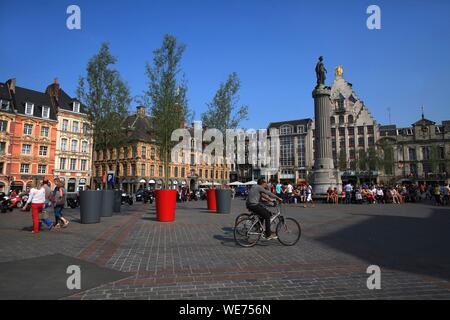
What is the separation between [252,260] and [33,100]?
50415 mm

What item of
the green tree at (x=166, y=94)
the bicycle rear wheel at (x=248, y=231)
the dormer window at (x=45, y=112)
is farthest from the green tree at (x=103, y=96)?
the dormer window at (x=45, y=112)

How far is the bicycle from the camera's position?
7.16 metres

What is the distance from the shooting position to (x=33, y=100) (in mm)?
44281

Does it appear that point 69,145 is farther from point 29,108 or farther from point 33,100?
point 33,100

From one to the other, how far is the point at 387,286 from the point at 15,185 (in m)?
47.3

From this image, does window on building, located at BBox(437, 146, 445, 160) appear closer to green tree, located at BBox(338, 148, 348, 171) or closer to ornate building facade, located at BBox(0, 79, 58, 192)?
green tree, located at BBox(338, 148, 348, 171)

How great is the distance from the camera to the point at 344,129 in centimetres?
6619

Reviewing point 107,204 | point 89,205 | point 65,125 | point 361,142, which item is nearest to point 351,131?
point 361,142

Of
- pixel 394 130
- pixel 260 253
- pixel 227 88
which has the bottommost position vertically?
pixel 260 253

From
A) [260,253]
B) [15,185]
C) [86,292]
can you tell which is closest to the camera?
[86,292]

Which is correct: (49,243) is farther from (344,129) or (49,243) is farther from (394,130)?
(394,130)

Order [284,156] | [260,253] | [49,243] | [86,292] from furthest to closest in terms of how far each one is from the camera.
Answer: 1. [284,156]
2. [49,243]
3. [260,253]
4. [86,292]

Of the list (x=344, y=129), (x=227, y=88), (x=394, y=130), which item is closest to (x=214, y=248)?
(x=227, y=88)

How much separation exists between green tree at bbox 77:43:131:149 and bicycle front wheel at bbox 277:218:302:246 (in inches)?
446
